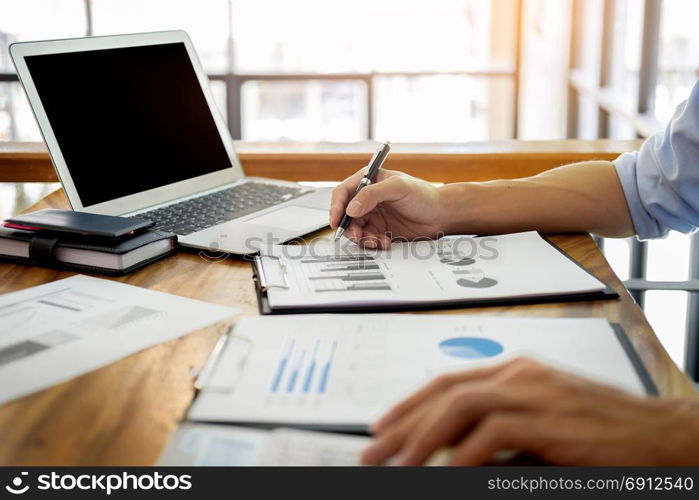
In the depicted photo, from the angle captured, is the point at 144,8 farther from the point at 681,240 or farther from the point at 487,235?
the point at 487,235

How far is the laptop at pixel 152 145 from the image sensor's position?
3.46 ft

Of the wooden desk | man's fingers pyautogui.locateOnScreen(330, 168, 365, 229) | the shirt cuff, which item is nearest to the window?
the shirt cuff

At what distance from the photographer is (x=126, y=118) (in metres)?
1.16

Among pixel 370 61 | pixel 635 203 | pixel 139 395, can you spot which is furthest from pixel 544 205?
pixel 370 61

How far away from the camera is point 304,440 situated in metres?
0.52

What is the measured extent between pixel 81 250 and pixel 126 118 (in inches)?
12.4

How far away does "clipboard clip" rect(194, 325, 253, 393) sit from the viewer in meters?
0.60

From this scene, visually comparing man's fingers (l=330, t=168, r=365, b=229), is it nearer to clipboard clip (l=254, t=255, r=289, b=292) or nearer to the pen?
the pen

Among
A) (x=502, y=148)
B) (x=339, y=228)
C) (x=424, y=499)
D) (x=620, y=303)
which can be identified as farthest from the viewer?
(x=502, y=148)

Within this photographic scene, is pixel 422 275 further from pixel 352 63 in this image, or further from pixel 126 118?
pixel 352 63

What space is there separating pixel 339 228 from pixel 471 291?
0.25 metres

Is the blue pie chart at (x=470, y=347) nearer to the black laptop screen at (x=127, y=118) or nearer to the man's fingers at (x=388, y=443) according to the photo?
the man's fingers at (x=388, y=443)

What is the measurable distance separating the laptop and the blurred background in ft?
9.08

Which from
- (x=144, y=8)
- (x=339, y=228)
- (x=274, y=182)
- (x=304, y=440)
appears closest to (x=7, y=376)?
(x=304, y=440)
